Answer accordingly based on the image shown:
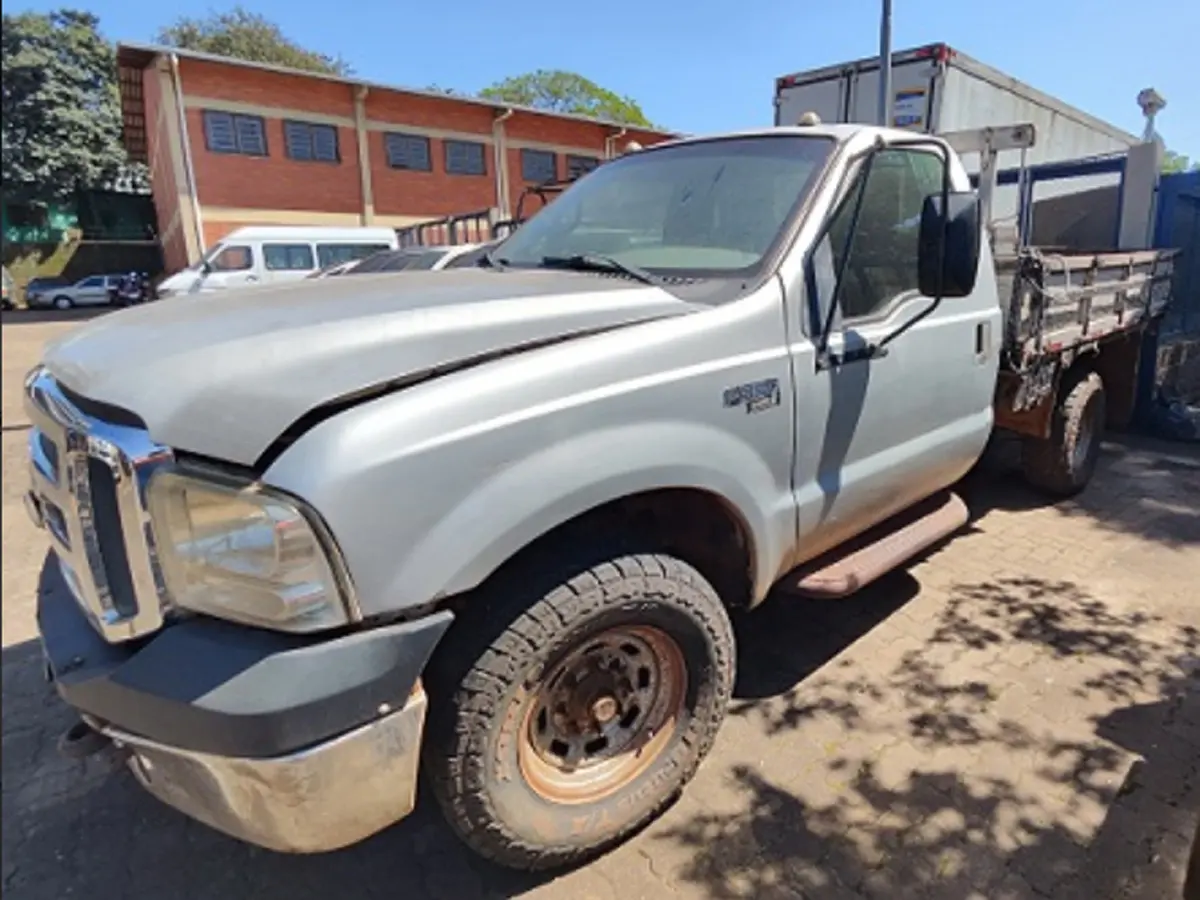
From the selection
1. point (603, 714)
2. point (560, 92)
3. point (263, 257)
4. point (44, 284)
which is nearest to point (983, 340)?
point (603, 714)

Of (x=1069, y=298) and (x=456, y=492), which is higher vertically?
(x=1069, y=298)

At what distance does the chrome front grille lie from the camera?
1.59 m

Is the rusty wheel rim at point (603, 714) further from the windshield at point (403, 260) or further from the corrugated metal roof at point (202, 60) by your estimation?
the corrugated metal roof at point (202, 60)

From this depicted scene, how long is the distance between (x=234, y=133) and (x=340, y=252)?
19.1 feet

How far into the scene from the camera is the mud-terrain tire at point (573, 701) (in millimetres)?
1861

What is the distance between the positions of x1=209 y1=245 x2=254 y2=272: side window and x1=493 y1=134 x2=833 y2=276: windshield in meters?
16.4

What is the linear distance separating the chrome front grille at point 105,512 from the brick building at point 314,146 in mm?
19915

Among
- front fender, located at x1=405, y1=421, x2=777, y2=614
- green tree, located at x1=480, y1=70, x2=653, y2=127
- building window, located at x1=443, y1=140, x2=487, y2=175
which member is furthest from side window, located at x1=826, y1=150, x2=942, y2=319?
green tree, located at x1=480, y1=70, x2=653, y2=127

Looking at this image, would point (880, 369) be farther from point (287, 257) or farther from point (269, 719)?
point (287, 257)

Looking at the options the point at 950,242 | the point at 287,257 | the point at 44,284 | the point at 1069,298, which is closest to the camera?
the point at 950,242

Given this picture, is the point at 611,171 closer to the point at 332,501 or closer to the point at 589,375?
the point at 589,375

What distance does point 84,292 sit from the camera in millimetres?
30172

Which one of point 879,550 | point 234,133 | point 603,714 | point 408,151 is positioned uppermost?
point 234,133

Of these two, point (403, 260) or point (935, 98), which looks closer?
point (935, 98)
